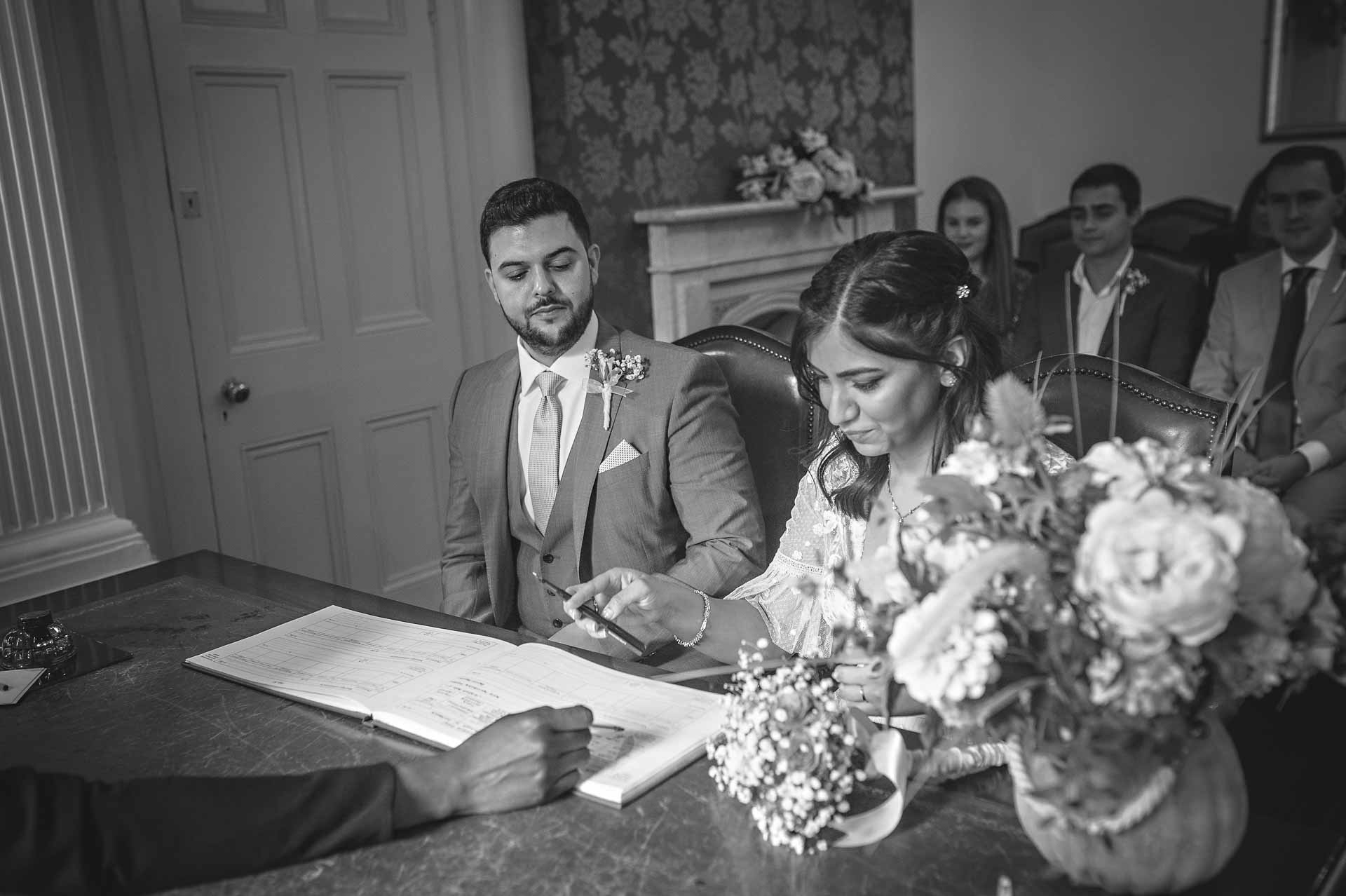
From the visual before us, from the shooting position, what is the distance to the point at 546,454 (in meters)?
2.34

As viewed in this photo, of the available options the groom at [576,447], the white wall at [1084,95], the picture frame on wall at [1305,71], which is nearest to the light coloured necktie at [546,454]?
the groom at [576,447]

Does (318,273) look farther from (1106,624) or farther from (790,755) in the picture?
(1106,624)

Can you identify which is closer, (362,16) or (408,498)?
(362,16)

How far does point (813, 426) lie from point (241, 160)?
2069mm

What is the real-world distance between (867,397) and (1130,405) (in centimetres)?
46

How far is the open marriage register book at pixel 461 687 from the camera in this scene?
135 centimetres

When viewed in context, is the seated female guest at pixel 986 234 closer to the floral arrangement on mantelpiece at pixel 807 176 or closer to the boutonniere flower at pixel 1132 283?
the boutonniere flower at pixel 1132 283

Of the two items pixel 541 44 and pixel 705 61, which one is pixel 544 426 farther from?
pixel 705 61

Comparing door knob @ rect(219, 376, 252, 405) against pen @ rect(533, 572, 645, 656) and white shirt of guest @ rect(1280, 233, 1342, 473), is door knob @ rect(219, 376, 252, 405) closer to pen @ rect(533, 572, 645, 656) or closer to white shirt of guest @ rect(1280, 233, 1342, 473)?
pen @ rect(533, 572, 645, 656)

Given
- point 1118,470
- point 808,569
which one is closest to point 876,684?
point 1118,470

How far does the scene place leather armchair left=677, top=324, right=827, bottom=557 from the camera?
236 cm

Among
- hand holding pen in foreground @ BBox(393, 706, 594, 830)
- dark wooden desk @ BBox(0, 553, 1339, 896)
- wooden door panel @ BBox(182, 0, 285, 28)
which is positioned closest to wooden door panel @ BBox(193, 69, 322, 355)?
wooden door panel @ BBox(182, 0, 285, 28)

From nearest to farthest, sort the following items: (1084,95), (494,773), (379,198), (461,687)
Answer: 1. (494,773)
2. (461,687)
3. (379,198)
4. (1084,95)

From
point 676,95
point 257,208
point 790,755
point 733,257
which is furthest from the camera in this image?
point 733,257
